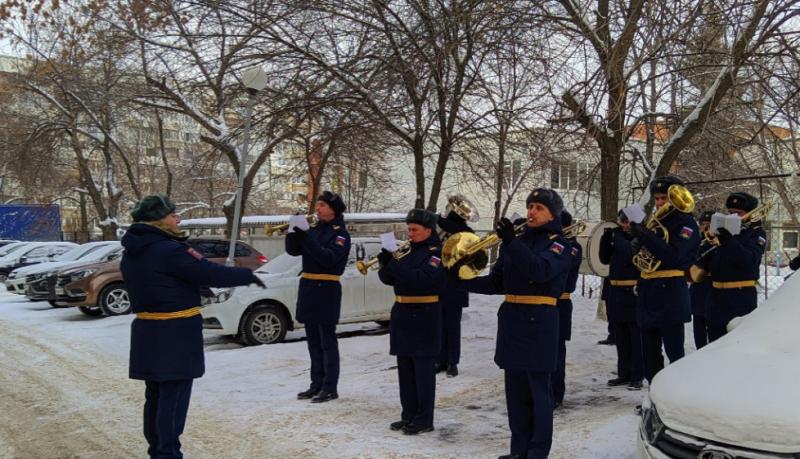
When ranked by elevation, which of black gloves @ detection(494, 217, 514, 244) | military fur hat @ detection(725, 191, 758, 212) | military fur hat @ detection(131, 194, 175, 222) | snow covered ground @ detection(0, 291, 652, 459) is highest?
military fur hat @ detection(725, 191, 758, 212)

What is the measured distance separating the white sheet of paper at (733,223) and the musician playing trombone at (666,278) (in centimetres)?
51

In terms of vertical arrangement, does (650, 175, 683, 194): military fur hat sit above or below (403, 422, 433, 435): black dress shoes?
above

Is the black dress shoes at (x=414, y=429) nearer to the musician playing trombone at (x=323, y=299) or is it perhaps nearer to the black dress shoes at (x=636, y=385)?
the musician playing trombone at (x=323, y=299)

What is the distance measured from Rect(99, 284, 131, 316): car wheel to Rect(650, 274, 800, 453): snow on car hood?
12.2 metres

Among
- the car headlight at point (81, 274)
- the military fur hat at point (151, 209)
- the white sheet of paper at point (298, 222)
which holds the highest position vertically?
the military fur hat at point (151, 209)

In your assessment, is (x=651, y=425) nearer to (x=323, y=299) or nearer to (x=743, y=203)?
(x=323, y=299)

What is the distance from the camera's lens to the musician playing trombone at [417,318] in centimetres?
547

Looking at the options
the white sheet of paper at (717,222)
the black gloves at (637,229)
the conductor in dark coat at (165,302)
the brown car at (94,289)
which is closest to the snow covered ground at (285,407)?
the conductor in dark coat at (165,302)

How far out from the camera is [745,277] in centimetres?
633

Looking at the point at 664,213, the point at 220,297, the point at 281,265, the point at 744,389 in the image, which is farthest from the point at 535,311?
the point at 281,265

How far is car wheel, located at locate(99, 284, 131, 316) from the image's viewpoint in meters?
13.4

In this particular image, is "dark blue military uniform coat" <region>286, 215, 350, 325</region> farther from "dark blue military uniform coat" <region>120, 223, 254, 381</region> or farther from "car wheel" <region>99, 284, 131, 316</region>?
"car wheel" <region>99, 284, 131, 316</region>

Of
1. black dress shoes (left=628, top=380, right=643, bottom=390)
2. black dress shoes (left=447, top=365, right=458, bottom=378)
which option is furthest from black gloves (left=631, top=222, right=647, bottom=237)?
black dress shoes (left=447, top=365, right=458, bottom=378)

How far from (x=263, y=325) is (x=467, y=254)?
6242 mm
